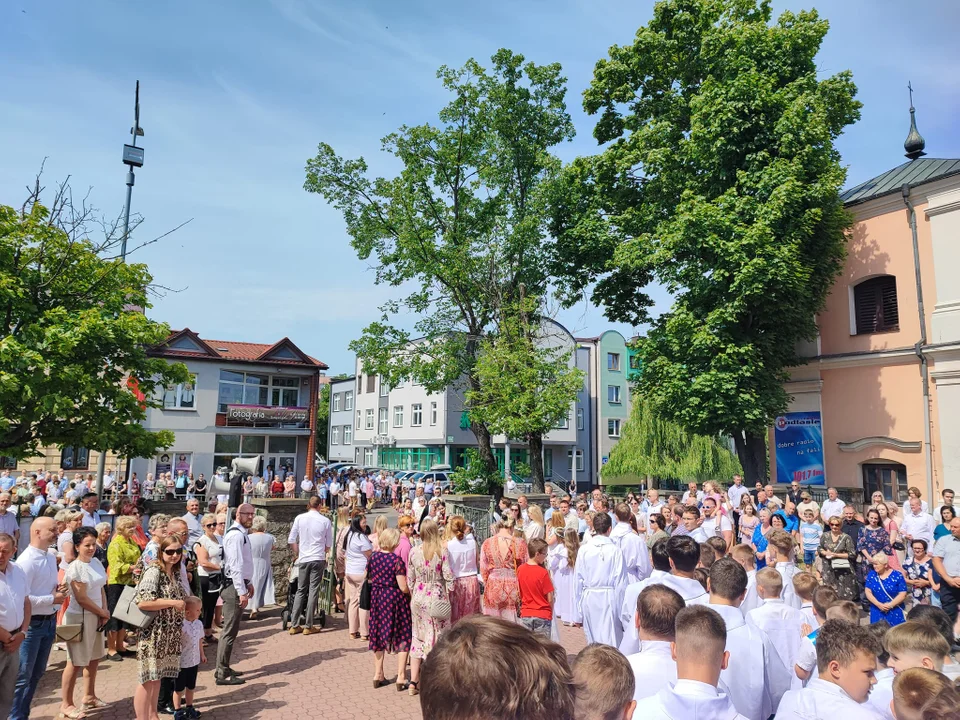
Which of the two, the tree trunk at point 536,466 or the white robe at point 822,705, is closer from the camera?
the white robe at point 822,705

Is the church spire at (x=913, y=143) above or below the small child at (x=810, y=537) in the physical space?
above

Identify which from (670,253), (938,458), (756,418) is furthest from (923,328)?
(670,253)

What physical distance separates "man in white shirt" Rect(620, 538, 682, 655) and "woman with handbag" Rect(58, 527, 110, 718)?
5257 millimetres

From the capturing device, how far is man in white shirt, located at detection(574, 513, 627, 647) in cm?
747

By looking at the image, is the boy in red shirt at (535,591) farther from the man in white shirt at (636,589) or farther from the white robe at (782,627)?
the white robe at (782,627)

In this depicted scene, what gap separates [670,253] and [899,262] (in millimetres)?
8462

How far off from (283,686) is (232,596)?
1.17 metres

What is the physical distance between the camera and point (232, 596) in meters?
7.66

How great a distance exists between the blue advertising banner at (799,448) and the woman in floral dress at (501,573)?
19.8 metres

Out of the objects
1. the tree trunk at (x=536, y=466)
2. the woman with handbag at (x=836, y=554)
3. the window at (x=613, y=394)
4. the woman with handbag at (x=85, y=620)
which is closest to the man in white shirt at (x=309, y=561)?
the woman with handbag at (x=85, y=620)

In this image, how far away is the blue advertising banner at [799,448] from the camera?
24.3 meters

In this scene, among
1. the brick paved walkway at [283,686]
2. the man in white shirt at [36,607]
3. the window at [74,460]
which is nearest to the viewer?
the man in white shirt at [36,607]

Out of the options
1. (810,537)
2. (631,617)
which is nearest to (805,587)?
(631,617)

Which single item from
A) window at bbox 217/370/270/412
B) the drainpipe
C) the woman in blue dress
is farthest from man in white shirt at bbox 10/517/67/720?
window at bbox 217/370/270/412
